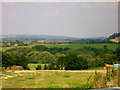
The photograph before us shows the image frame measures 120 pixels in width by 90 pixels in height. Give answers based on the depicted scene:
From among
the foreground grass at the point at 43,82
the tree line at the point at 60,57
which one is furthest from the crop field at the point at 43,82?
the tree line at the point at 60,57

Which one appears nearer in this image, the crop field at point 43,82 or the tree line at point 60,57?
the crop field at point 43,82

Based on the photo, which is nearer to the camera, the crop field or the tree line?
the crop field

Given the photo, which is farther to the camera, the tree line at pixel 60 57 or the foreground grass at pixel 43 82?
the tree line at pixel 60 57

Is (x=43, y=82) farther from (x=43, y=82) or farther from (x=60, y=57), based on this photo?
(x=60, y=57)

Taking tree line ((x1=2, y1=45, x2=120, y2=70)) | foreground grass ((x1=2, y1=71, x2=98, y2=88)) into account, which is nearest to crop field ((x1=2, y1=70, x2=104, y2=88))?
foreground grass ((x1=2, y1=71, x2=98, y2=88))

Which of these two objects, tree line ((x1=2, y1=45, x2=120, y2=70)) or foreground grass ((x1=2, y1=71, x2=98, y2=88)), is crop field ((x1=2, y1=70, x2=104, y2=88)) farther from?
tree line ((x1=2, y1=45, x2=120, y2=70))

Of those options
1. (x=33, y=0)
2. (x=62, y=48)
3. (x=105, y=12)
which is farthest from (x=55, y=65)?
(x=105, y=12)

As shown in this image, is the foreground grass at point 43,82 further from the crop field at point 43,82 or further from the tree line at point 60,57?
the tree line at point 60,57

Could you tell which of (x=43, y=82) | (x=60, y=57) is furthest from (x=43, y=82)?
(x=60, y=57)

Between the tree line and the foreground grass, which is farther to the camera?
the tree line

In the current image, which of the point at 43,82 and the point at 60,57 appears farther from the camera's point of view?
the point at 60,57

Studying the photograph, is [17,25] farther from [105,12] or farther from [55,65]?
[105,12]

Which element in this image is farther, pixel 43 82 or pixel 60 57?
pixel 60 57

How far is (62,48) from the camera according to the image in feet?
37.2
